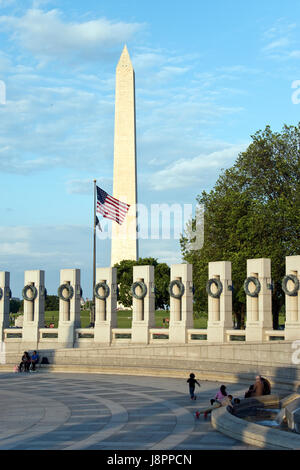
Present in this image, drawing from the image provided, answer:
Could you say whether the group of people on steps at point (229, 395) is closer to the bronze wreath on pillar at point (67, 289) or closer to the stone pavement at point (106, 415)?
the stone pavement at point (106, 415)

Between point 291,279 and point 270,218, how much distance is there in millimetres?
16597

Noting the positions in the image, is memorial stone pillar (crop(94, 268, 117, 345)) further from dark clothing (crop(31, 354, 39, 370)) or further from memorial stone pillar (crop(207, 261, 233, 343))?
memorial stone pillar (crop(207, 261, 233, 343))

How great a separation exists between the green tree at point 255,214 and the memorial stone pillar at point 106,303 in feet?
39.2

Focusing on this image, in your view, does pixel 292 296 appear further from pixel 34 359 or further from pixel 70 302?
pixel 70 302

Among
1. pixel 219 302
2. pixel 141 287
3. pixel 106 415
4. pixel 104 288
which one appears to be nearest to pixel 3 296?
pixel 104 288

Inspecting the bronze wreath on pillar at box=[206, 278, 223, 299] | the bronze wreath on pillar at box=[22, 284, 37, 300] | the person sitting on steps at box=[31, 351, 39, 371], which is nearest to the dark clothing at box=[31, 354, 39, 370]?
the person sitting on steps at box=[31, 351, 39, 371]

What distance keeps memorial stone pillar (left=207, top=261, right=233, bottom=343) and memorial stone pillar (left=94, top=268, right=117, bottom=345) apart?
7.74 m

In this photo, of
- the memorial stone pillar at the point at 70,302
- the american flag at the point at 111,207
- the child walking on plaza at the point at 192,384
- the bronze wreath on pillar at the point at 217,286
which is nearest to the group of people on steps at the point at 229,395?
the child walking on plaza at the point at 192,384

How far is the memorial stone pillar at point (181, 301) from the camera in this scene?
39.7 m

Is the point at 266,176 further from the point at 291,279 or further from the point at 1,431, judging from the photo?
the point at 1,431

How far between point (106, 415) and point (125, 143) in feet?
224

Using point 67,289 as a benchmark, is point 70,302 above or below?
below

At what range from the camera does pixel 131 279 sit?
98125 mm

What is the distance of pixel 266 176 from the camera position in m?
54.9
